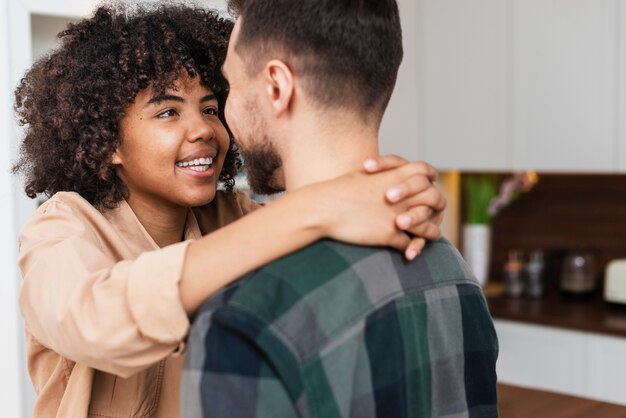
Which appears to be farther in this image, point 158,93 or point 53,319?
point 158,93

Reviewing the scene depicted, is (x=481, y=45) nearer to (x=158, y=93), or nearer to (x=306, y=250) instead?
(x=158, y=93)

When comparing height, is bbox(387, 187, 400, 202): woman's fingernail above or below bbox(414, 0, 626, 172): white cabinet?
below

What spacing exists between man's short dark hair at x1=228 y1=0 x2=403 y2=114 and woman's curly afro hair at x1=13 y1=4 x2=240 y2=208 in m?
0.41

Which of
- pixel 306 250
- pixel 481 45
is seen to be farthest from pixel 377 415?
pixel 481 45

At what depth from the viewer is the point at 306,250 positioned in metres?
1.02

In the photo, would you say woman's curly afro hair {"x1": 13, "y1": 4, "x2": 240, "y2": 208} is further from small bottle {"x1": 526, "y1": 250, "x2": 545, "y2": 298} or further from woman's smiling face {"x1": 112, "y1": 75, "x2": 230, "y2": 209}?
small bottle {"x1": 526, "y1": 250, "x2": 545, "y2": 298}

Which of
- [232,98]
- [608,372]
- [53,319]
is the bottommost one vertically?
[608,372]

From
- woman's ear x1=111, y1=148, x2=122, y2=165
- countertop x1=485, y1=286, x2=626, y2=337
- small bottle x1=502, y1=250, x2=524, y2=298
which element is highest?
woman's ear x1=111, y1=148, x2=122, y2=165

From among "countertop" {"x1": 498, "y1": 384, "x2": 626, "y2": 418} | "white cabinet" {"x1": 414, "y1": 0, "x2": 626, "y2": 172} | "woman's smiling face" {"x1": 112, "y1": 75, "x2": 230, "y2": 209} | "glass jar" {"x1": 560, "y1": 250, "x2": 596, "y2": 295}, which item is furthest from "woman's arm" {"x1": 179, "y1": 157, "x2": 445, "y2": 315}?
"glass jar" {"x1": 560, "y1": 250, "x2": 596, "y2": 295}

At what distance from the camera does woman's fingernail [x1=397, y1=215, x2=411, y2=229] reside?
1.04m

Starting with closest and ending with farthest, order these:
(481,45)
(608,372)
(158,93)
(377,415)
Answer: (377,415) < (158,93) < (608,372) < (481,45)

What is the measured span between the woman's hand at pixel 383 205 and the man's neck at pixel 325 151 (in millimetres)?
26

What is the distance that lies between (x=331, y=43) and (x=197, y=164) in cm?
48

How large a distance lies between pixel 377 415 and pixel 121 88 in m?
0.77
